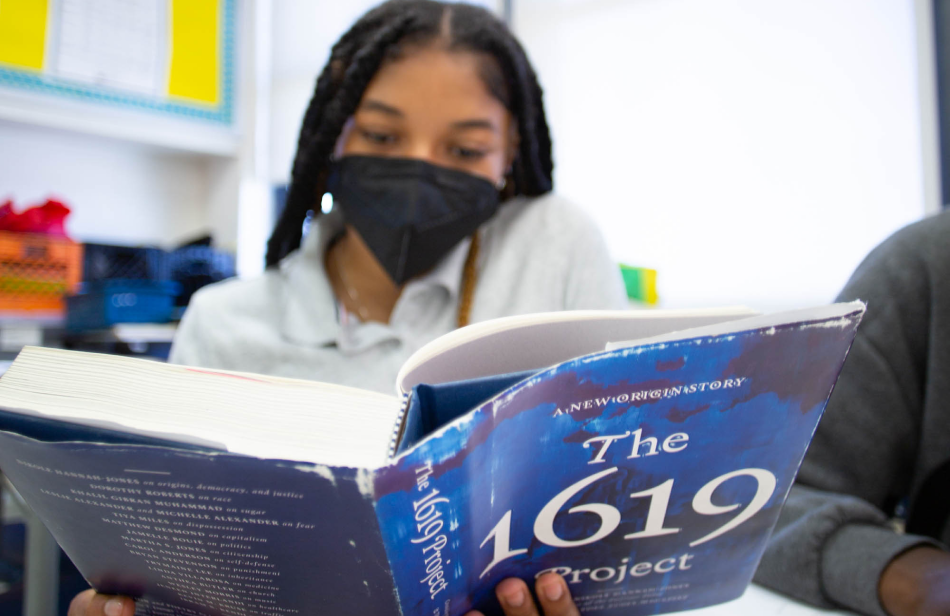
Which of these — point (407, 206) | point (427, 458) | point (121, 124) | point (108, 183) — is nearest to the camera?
point (427, 458)

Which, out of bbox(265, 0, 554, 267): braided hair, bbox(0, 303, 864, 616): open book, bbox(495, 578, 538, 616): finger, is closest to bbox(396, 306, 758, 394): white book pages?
bbox(0, 303, 864, 616): open book

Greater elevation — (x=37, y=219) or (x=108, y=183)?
(x=108, y=183)

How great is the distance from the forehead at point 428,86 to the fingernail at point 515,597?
25.4 inches

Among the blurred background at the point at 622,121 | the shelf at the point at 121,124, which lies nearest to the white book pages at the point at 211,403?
the blurred background at the point at 622,121

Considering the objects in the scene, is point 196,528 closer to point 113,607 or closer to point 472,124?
point 113,607

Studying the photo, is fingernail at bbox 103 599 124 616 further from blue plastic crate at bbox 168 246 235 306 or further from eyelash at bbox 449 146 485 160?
blue plastic crate at bbox 168 246 235 306

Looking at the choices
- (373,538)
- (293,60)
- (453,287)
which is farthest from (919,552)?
(293,60)

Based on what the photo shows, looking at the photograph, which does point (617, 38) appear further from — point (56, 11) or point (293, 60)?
point (56, 11)

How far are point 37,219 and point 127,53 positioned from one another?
37.3 inches

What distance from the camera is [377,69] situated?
0.82 meters

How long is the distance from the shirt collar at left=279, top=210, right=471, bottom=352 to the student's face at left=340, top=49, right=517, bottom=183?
5.3 inches

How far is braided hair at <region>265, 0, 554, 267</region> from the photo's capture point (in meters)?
0.81

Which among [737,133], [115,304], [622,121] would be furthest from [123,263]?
[737,133]

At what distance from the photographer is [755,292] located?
1513mm
